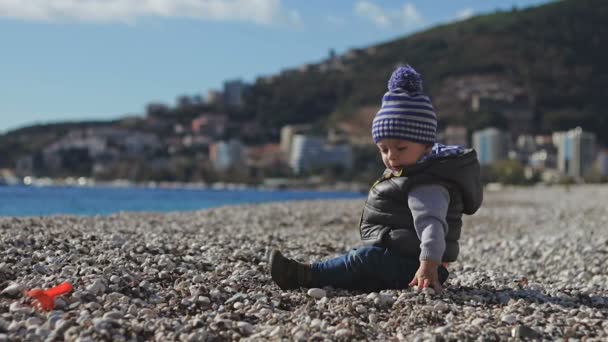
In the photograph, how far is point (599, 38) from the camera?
14625cm

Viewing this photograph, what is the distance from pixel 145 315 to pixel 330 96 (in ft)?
468

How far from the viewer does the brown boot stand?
15.4ft

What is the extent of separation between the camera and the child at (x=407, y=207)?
14.6 ft

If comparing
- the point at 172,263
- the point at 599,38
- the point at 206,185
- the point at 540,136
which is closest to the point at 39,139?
the point at 206,185

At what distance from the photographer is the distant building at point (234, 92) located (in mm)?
157750

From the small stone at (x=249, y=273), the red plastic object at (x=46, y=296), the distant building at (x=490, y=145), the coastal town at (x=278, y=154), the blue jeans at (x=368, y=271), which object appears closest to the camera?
the red plastic object at (x=46, y=296)

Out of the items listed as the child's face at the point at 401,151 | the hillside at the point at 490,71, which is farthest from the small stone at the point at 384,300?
the hillside at the point at 490,71

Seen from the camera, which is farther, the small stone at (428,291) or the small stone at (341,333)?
the small stone at (428,291)

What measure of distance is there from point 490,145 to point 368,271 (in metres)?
109

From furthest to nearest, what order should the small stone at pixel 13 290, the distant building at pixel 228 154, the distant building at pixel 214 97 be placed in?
the distant building at pixel 214 97 → the distant building at pixel 228 154 → the small stone at pixel 13 290

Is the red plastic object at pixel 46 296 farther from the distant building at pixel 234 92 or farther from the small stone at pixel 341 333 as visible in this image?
the distant building at pixel 234 92

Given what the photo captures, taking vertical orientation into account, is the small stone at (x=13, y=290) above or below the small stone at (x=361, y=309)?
above

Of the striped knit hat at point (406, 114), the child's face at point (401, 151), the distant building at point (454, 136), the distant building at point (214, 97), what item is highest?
the distant building at point (214, 97)

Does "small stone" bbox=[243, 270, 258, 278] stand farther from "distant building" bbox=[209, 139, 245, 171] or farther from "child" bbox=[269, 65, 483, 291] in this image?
"distant building" bbox=[209, 139, 245, 171]
